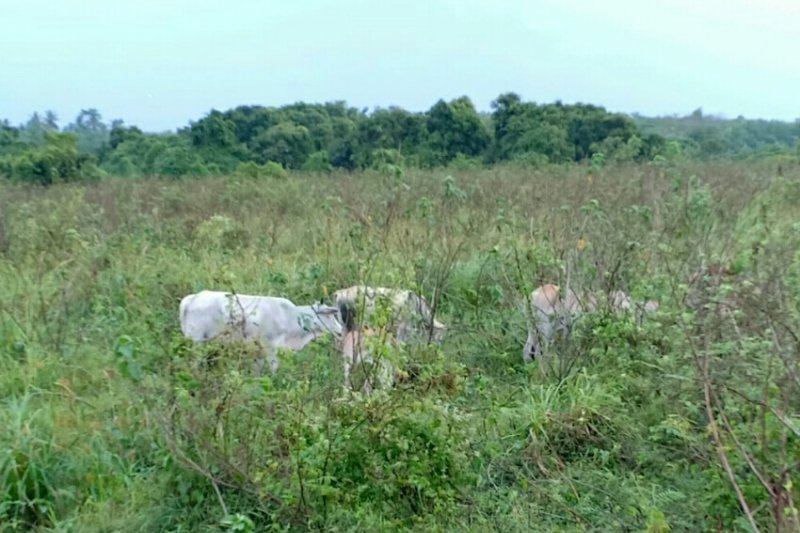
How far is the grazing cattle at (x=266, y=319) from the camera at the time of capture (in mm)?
3580

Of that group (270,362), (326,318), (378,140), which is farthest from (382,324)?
(378,140)

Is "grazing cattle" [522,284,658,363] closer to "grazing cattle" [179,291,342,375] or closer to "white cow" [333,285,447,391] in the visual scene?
"white cow" [333,285,447,391]

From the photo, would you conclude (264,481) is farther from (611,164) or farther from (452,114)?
(452,114)

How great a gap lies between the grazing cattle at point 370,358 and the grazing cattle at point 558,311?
96 centimetres

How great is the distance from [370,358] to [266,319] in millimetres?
1049

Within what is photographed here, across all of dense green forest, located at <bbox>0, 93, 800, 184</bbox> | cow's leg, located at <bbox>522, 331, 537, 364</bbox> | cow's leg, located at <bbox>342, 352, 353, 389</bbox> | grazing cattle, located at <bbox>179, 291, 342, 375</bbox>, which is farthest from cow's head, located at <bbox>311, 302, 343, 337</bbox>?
dense green forest, located at <bbox>0, 93, 800, 184</bbox>

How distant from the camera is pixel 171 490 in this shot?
2.46 m

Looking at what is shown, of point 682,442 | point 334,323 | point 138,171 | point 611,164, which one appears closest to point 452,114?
point 611,164

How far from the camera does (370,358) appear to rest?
2793 millimetres

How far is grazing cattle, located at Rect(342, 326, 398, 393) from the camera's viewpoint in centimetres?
260

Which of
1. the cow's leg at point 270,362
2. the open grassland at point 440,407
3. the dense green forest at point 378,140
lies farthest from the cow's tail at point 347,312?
the dense green forest at point 378,140

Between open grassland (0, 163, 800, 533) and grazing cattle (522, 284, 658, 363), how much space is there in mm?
84

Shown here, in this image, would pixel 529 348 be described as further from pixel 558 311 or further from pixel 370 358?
pixel 370 358

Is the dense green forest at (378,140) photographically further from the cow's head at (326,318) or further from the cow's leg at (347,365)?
the cow's leg at (347,365)
